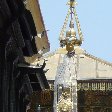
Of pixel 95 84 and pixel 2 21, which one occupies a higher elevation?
pixel 95 84

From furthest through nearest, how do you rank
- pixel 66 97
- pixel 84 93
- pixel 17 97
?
pixel 84 93, pixel 66 97, pixel 17 97

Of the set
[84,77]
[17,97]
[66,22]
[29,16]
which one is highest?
[66,22]

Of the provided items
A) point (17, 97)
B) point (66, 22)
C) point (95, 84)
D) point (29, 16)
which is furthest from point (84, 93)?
point (29, 16)

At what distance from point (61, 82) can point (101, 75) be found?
6.58 meters

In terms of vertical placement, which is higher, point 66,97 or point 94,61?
point 94,61

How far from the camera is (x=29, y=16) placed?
13148 millimetres

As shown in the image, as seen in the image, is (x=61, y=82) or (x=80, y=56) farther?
(x=80, y=56)

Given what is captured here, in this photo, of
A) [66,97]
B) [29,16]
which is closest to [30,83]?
[29,16]

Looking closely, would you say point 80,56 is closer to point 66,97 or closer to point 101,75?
point 101,75

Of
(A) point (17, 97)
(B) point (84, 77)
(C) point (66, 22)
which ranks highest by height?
(C) point (66, 22)

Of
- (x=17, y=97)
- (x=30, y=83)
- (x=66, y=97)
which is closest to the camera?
(x=17, y=97)

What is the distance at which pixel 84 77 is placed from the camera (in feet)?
135

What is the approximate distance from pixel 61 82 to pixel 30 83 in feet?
54.8

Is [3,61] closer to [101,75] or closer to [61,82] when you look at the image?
[61,82]
